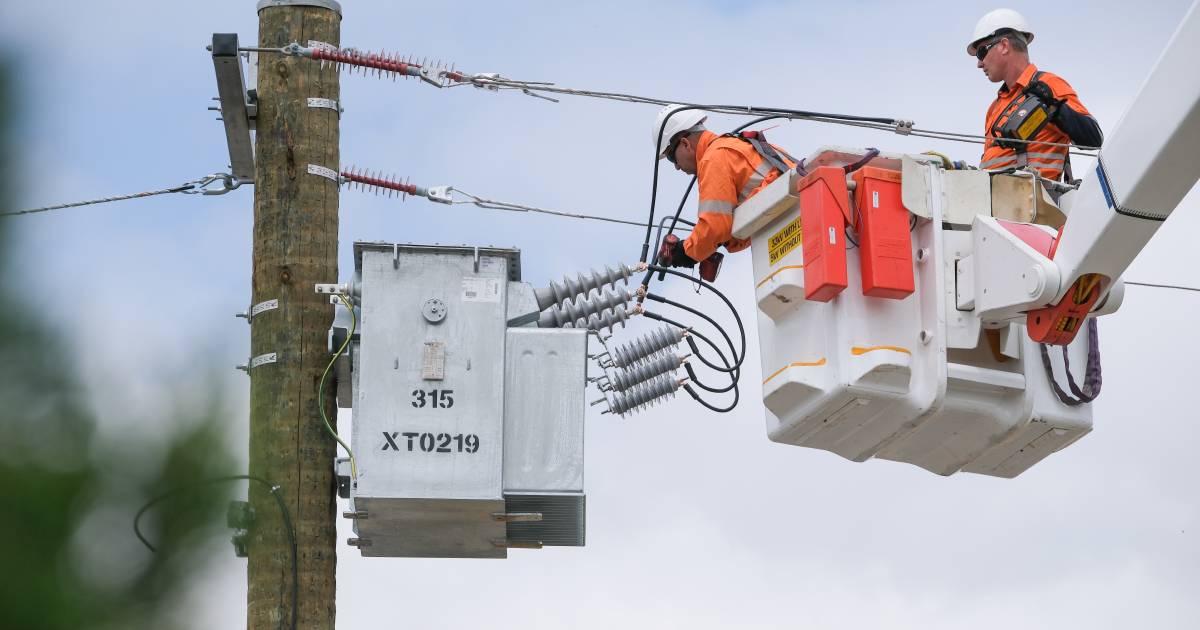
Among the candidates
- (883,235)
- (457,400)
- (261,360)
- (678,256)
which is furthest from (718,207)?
(261,360)

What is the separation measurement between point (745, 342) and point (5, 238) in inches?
251

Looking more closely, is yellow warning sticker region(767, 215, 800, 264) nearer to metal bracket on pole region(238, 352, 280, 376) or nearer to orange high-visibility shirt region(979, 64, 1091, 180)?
orange high-visibility shirt region(979, 64, 1091, 180)

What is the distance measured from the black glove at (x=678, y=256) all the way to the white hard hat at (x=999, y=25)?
1.95m

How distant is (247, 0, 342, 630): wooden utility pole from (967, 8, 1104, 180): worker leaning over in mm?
3376

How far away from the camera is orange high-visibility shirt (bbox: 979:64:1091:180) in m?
8.31

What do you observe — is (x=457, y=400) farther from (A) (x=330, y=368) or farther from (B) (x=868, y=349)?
(B) (x=868, y=349)

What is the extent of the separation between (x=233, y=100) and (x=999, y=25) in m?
3.97

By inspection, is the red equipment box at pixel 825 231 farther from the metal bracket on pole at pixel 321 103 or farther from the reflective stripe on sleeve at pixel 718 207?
the metal bracket on pole at pixel 321 103

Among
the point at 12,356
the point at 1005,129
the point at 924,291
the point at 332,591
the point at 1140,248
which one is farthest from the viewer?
the point at 1005,129

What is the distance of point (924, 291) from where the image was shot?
7.42 m

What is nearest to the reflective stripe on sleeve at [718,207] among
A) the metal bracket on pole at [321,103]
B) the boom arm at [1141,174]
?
the boom arm at [1141,174]

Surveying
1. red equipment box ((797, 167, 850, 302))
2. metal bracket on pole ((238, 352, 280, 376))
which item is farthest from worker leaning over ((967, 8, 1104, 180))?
metal bracket on pole ((238, 352, 280, 376))

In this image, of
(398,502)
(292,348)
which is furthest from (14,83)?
(292,348)

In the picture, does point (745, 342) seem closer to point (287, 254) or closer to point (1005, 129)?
point (1005, 129)
